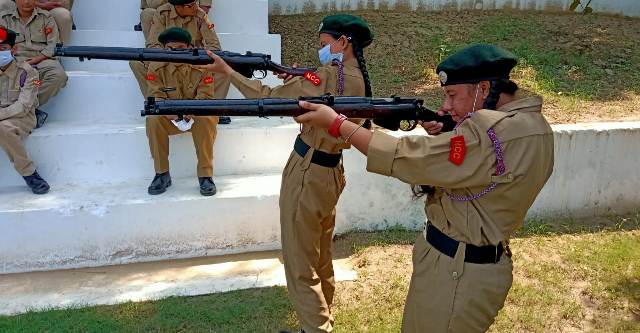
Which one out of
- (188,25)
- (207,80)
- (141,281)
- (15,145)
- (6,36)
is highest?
(188,25)

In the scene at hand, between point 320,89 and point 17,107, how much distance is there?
3.15 m

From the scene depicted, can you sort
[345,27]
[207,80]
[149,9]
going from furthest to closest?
[149,9]
[207,80]
[345,27]

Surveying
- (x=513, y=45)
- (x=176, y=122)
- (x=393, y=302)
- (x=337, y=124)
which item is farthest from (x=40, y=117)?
(x=513, y=45)

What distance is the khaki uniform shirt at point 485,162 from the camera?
1.82 m

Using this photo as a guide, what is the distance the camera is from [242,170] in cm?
516

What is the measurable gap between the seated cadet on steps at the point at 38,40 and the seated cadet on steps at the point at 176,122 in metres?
1.16

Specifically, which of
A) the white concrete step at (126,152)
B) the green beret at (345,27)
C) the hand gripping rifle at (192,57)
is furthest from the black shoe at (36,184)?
the green beret at (345,27)

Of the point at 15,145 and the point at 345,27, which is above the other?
the point at 345,27

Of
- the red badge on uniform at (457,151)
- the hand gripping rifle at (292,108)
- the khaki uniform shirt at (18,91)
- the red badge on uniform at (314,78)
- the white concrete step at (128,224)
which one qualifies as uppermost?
the red badge on uniform at (314,78)

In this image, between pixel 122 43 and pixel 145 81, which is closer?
pixel 145 81

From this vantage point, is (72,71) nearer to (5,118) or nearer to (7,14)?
(7,14)

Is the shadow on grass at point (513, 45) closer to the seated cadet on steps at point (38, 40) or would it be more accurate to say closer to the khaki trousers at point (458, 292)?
the seated cadet on steps at point (38, 40)

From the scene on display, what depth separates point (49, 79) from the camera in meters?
5.24

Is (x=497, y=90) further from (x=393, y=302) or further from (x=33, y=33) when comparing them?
(x=33, y=33)
